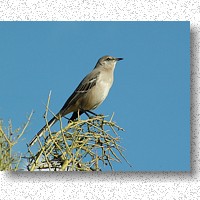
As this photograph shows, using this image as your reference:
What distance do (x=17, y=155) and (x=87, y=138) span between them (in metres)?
0.34

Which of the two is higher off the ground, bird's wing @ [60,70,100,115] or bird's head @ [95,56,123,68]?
bird's head @ [95,56,123,68]

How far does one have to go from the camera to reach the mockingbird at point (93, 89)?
8.55ft

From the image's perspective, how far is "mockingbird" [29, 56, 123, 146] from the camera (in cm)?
261

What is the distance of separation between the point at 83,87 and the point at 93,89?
0.12m

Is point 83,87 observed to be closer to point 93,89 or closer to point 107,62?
point 93,89

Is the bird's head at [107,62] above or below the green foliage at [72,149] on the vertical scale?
above

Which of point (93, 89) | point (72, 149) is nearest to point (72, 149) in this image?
point (72, 149)

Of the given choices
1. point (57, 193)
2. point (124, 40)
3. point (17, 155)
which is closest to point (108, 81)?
point (124, 40)

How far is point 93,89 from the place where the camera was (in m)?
2.82

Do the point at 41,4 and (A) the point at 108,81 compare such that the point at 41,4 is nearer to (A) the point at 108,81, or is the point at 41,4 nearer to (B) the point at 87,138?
(A) the point at 108,81

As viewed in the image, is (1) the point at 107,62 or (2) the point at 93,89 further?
(2) the point at 93,89

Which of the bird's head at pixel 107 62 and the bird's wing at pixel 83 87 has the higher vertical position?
the bird's head at pixel 107 62

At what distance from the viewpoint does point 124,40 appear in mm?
2457

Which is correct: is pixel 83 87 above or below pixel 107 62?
below
